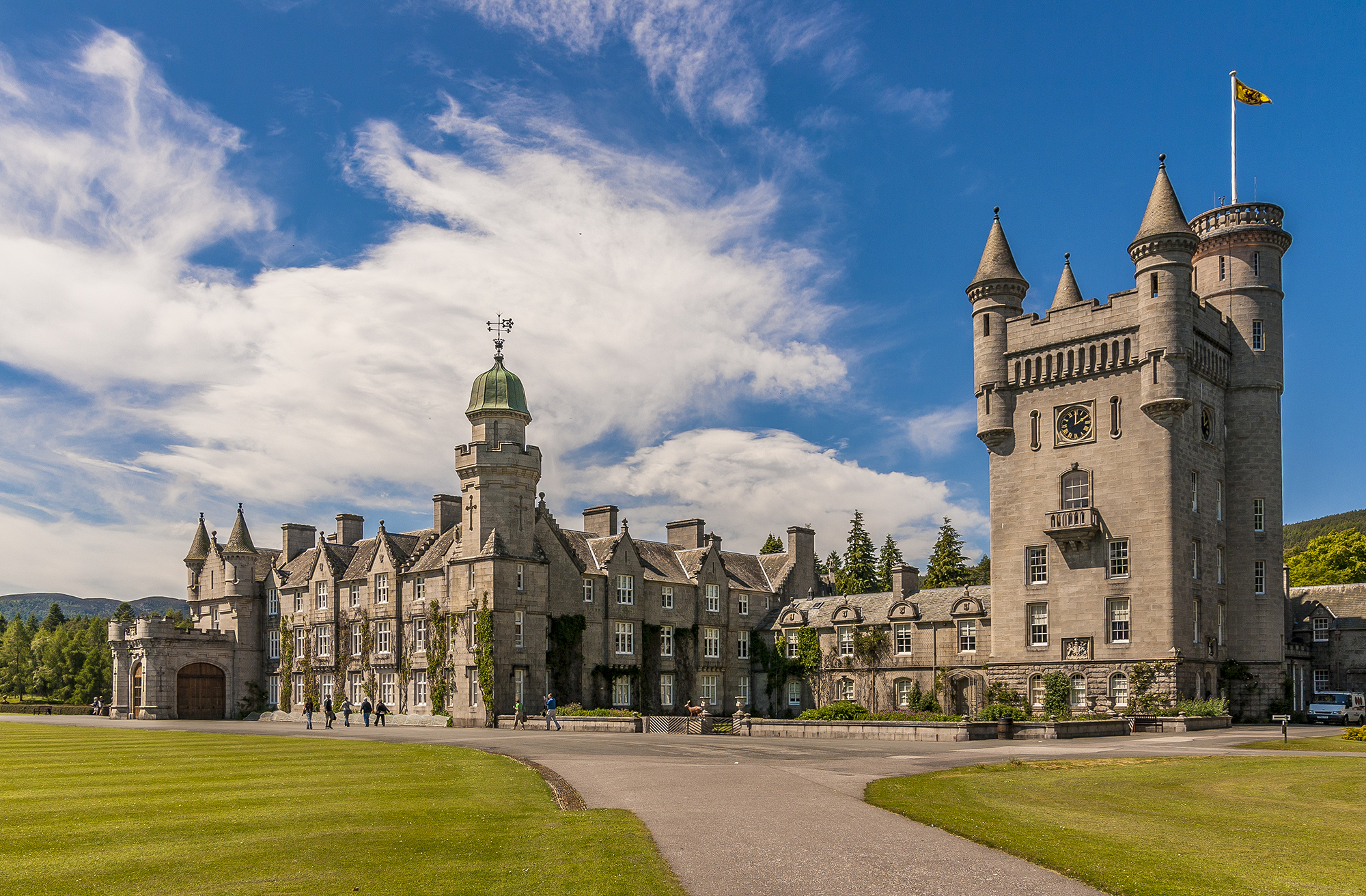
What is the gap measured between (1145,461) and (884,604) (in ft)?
63.1

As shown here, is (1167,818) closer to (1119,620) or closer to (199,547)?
(1119,620)

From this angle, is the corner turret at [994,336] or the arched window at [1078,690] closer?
the arched window at [1078,690]

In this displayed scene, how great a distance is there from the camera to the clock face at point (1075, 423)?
56.5 m

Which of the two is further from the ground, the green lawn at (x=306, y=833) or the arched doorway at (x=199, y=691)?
the green lawn at (x=306, y=833)

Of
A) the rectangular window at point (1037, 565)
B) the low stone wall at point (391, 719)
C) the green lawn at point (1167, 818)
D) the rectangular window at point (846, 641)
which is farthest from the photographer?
the rectangular window at point (846, 641)

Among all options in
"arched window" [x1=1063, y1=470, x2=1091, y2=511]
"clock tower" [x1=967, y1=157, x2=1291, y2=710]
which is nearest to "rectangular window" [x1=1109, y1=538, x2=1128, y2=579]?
"clock tower" [x1=967, y1=157, x2=1291, y2=710]

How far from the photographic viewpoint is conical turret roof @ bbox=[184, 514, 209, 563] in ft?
270

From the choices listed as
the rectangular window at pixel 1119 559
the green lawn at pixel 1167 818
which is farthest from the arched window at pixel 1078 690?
the green lawn at pixel 1167 818

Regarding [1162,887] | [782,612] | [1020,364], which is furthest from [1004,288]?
[1162,887]

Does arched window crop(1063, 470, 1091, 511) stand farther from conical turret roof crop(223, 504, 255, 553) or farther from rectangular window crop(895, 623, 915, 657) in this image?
conical turret roof crop(223, 504, 255, 553)

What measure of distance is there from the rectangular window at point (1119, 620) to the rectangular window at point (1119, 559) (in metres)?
1.22

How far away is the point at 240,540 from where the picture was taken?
252 feet

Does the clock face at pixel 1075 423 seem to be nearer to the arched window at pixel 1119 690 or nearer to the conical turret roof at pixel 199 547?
the arched window at pixel 1119 690

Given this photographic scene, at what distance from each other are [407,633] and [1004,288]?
40.0 metres
